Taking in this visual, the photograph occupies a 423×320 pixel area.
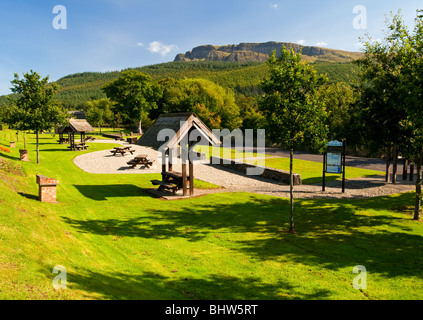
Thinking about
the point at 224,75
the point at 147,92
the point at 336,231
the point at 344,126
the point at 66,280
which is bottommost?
the point at 336,231

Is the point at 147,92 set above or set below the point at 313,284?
above

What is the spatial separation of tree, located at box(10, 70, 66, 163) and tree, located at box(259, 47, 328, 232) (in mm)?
21651

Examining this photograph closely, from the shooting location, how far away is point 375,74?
13.6 m

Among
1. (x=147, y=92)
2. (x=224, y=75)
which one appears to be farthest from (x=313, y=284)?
(x=224, y=75)

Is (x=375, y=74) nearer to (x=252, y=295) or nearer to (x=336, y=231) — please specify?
(x=336, y=231)

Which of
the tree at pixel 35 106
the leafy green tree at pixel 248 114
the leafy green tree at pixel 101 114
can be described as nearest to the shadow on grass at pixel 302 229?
the tree at pixel 35 106

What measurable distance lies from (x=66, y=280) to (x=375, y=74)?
48.1 ft

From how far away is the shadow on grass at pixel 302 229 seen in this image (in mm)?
8984

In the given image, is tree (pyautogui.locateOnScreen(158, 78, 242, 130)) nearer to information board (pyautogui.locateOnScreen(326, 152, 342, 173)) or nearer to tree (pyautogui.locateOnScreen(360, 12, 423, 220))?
information board (pyautogui.locateOnScreen(326, 152, 342, 173))

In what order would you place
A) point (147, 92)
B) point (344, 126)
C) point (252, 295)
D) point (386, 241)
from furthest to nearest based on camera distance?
point (147, 92) → point (344, 126) → point (386, 241) → point (252, 295)

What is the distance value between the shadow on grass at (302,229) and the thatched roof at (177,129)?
11.5 ft


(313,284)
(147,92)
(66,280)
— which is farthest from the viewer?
(147,92)

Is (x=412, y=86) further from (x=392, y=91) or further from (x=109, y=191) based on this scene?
(x=109, y=191)

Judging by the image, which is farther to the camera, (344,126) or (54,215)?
(344,126)
